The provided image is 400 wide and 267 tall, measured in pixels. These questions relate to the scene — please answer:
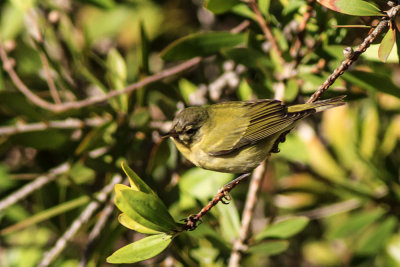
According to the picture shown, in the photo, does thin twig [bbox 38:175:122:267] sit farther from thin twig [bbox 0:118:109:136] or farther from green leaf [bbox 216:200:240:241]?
green leaf [bbox 216:200:240:241]

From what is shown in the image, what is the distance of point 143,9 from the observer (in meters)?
3.72

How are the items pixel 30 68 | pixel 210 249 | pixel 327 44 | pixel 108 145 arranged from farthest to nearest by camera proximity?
1. pixel 30 68
2. pixel 108 145
3. pixel 210 249
4. pixel 327 44

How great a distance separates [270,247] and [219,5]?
1.04 m

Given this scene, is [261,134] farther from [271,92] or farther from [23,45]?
[23,45]

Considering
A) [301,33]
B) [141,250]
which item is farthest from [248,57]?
[141,250]

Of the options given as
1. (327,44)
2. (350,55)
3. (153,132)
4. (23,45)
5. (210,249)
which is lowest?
(210,249)

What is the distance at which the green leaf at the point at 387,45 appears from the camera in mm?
1513

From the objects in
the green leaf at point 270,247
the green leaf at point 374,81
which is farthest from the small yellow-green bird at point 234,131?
the green leaf at point 270,247

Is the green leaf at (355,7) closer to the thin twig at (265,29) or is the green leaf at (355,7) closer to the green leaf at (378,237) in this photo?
the thin twig at (265,29)

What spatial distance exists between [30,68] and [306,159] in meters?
1.75

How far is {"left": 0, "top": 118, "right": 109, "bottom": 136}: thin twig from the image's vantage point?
2.40 metres

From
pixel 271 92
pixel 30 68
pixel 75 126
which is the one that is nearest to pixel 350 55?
pixel 271 92

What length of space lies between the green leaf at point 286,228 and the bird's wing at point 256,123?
430 mm

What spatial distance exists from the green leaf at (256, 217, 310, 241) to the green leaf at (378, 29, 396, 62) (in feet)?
2.80
